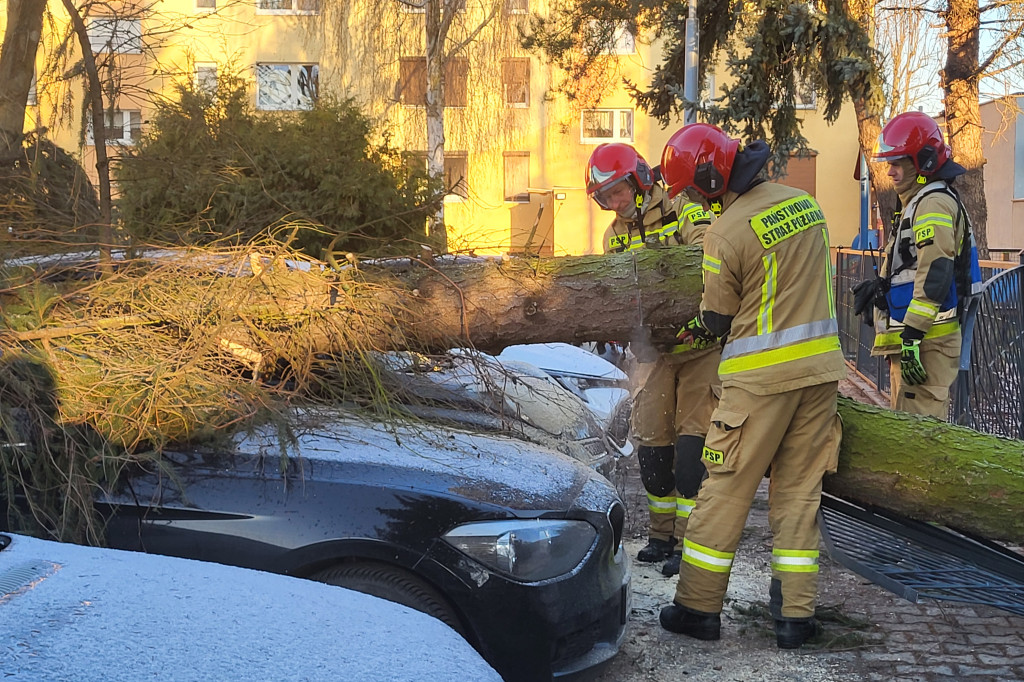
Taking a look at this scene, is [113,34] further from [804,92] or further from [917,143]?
[804,92]

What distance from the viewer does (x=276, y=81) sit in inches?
1049

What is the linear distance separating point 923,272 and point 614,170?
158 centimetres

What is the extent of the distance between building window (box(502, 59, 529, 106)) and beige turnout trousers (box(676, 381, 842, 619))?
22.8 metres

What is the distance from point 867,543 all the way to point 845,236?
28705 mm

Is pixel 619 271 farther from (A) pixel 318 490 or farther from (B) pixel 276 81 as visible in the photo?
(B) pixel 276 81

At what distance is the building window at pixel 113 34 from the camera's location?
5129 mm

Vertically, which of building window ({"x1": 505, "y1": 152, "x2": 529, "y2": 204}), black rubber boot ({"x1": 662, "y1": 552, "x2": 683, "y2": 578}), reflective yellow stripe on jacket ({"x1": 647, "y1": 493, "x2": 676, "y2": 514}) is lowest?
black rubber boot ({"x1": 662, "y1": 552, "x2": 683, "y2": 578})

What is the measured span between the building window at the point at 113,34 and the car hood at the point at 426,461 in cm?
283

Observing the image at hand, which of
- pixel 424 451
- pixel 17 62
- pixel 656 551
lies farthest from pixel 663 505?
pixel 17 62

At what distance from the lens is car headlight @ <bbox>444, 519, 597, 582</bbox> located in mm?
3041

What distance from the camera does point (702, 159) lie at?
156 inches

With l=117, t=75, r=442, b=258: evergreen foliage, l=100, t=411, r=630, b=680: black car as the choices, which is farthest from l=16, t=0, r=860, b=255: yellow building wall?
l=100, t=411, r=630, b=680: black car

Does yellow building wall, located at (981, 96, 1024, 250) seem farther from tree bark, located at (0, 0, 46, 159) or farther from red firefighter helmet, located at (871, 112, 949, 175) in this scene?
tree bark, located at (0, 0, 46, 159)

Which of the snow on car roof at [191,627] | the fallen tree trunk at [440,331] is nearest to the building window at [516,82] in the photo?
the fallen tree trunk at [440,331]
